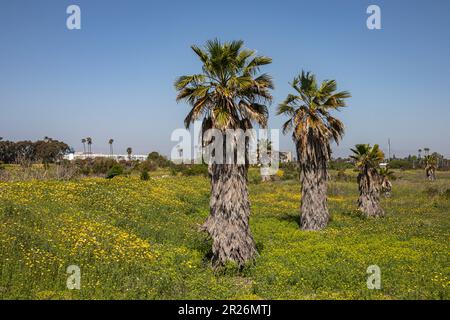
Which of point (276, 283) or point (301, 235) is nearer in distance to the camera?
point (276, 283)

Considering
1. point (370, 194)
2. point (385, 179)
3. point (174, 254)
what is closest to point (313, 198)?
point (370, 194)

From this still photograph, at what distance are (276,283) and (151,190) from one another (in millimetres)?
22132

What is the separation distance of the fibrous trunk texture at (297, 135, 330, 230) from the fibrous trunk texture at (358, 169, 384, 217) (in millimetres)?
7552

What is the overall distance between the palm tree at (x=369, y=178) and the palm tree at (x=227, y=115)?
59.7 feet

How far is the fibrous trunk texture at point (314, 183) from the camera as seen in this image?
24.7m

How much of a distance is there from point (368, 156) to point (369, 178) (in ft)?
5.87

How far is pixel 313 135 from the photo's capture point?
24625 mm

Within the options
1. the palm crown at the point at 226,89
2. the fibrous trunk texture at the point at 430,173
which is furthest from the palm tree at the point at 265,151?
the palm crown at the point at 226,89

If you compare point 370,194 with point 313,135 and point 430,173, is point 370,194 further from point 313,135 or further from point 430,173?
point 430,173

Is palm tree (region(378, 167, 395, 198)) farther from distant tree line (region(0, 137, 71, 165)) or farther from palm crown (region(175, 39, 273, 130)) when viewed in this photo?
distant tree line (region(0, 137, 71, 165))

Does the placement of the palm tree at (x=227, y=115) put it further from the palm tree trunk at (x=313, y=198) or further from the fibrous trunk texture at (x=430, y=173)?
the fibrous trunk texture at (x=430, y=173)

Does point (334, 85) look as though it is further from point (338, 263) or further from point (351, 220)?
point (338, 263)

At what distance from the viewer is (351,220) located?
28688mm
